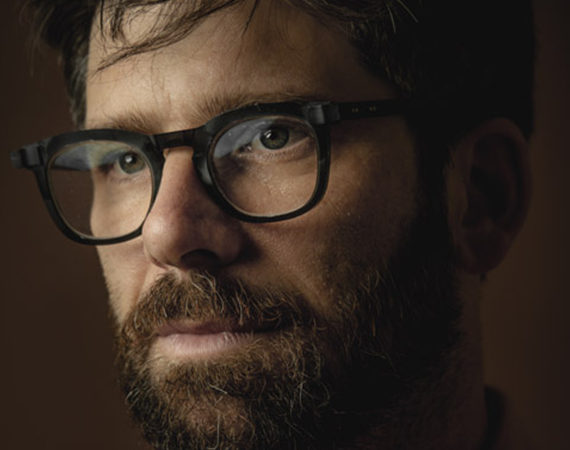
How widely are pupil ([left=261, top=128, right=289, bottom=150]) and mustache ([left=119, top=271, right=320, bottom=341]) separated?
0.25m

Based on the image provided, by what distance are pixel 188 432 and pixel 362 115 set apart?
0.65m

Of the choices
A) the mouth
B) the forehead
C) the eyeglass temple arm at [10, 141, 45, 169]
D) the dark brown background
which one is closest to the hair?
the forehead

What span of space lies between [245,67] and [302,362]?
523 mm

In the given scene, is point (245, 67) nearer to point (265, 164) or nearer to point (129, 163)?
point (265, 164)

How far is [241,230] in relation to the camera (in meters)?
1.17

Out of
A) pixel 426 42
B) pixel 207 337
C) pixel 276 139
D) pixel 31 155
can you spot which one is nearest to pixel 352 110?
pixel 276 139

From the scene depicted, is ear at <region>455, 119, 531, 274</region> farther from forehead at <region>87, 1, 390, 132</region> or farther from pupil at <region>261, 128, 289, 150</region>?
pupil at <region>261, 128, 289, 150</region>

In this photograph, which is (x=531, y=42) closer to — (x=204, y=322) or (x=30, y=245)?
(x=204, y=322)

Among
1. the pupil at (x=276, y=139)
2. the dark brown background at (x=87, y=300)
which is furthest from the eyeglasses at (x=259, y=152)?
the dark brown background at (x=87, y=300)

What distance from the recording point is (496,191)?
57.1 inches

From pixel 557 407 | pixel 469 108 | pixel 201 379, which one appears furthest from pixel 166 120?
pixel 557 407

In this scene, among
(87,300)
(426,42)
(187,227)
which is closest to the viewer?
(187,227)

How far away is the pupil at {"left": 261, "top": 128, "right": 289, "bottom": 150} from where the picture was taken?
3.90ft

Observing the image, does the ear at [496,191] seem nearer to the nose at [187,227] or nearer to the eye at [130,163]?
the nose at [187,227]
